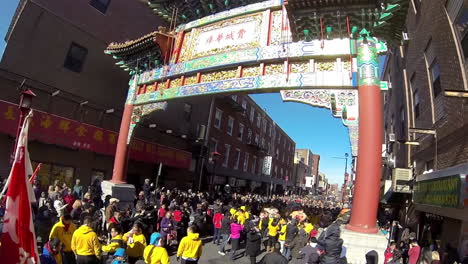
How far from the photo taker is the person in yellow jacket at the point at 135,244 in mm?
6449

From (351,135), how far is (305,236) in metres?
4.02

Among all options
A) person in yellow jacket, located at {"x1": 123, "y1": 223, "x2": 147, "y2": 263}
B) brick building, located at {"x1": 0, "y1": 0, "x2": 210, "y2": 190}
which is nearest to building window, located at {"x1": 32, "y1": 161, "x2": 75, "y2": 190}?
brick building, located at {"x1": 0, "y1": 0, "x2": 210, "y2": 190}

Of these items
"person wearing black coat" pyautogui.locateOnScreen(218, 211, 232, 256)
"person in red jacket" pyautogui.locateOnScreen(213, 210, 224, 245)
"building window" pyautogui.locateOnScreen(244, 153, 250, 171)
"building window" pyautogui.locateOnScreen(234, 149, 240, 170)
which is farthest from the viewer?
"building window" pyautogui.locateOnScreen(244, 153, 250, 171)

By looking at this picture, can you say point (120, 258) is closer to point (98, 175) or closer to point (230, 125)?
point (98, 175)

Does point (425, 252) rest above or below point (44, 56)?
below

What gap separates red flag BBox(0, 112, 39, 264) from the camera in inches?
123

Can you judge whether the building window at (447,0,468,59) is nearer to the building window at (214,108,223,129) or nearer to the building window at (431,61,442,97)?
the building window at (431,61,442,97)

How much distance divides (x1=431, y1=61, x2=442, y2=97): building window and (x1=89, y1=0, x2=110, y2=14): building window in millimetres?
17100

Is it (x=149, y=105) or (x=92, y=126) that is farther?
(x=92, y=126)

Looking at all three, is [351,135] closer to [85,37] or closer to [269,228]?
[269,228]

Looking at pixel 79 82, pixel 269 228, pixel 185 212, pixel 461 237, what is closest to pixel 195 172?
pixel 79 82

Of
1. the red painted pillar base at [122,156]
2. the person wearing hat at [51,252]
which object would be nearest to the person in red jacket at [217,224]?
the red painted pillar base at [122,156]

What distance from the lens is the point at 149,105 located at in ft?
44.7

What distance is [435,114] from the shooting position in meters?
10.2
